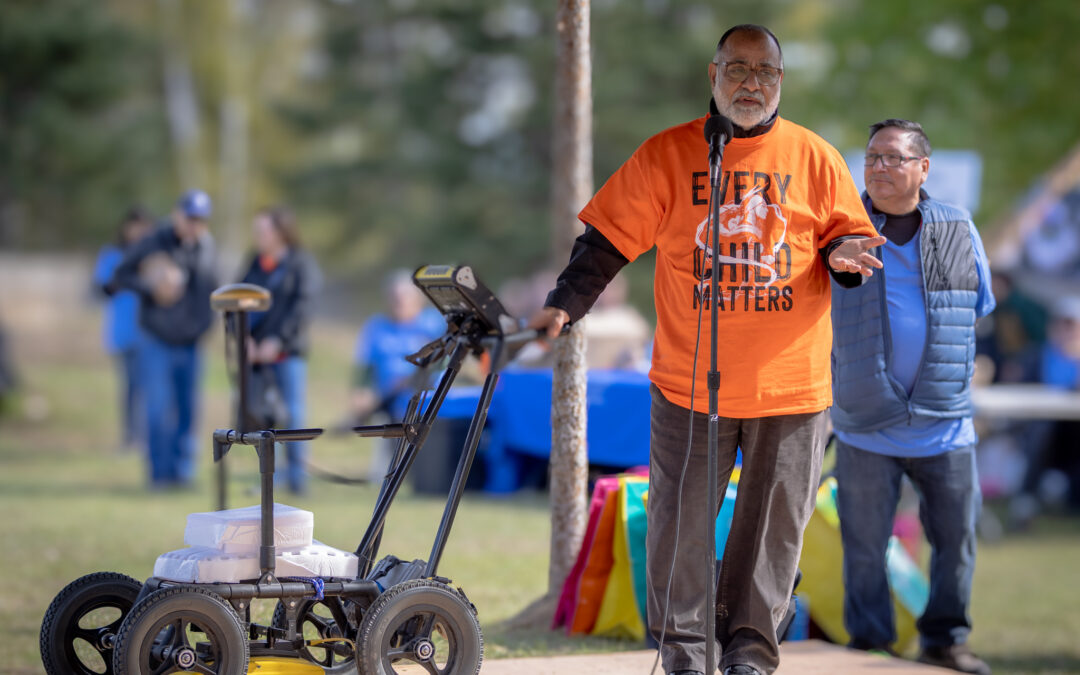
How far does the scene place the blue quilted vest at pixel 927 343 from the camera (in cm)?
512

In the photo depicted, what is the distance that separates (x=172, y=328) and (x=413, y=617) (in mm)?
7236

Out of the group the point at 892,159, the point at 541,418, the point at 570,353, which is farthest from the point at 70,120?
the point at 892,159

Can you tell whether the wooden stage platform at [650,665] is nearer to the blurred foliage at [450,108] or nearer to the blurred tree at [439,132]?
the blurred foliage at [450,108]

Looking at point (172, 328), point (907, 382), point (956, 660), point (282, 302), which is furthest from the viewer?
point (172, 328)

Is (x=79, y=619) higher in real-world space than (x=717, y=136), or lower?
lower

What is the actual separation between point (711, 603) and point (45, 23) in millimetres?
28209

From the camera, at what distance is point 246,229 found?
1766 inches

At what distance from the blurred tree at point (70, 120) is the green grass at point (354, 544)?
16835 mm

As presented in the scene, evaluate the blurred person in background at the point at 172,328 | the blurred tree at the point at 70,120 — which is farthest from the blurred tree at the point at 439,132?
the blurred person in background at the point at 172,328

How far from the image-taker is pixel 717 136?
11.8ft

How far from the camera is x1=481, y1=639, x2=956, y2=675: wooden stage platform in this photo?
4.45 metres

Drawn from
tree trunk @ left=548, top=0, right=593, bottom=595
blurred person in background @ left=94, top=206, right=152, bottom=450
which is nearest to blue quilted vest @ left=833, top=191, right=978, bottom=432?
tree trunk @ left=548, top=0, right=593, bottom=595

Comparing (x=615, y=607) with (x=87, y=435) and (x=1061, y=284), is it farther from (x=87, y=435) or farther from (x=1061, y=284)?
(x=87, y=435)

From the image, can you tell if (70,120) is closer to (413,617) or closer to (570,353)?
(570,353)
